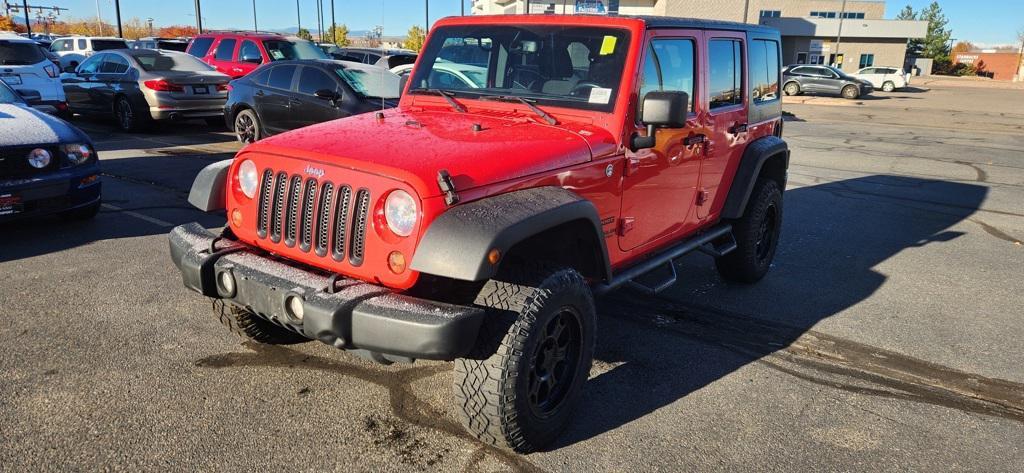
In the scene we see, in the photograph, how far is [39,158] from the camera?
570 centimetres

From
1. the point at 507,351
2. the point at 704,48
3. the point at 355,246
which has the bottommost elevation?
the point at 507,351

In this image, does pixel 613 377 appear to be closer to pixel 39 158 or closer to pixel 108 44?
pixel 39 158

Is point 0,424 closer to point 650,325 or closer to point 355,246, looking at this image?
point 355,246

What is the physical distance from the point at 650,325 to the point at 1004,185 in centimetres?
865

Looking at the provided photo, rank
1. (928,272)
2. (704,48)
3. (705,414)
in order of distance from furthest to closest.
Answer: (928,272)
(704,48)
(705,414)

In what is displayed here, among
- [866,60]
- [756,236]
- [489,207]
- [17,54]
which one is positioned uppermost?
[866,60]

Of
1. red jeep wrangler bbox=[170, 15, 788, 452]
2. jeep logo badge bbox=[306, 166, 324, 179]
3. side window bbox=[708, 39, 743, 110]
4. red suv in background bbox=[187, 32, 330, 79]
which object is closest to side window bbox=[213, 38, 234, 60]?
red suv in background bbox=[187, 32, 330, 79]

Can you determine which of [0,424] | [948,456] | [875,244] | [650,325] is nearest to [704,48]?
[650,325]

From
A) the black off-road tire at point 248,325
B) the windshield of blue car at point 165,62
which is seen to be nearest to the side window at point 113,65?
the windshield of blue car at point 165,62

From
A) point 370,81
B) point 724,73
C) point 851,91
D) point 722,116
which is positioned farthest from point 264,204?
point 851,91

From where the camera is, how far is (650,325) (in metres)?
4.55

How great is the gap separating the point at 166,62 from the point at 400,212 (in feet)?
40.4

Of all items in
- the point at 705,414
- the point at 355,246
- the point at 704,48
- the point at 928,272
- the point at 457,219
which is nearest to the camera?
the point at 457,219

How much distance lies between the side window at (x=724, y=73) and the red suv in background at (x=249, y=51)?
1209 cm
